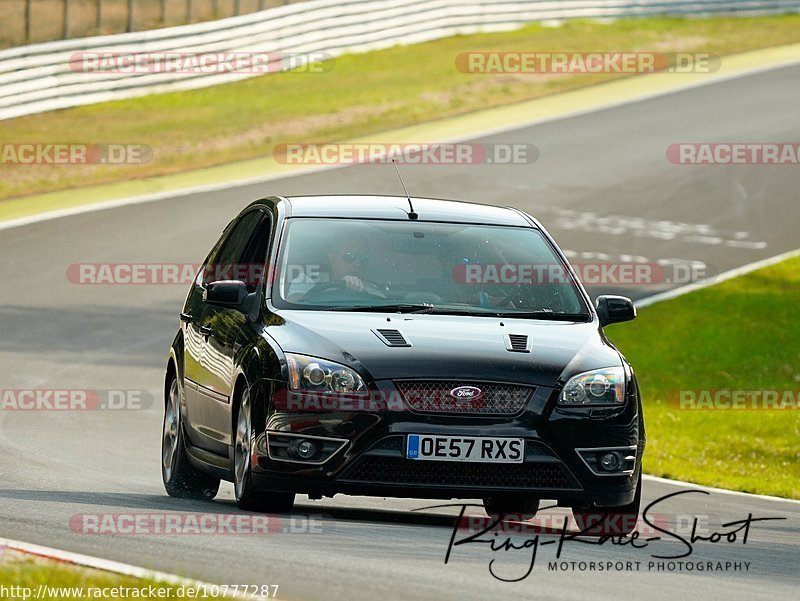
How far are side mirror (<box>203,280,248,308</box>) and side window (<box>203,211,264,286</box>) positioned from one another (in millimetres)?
960

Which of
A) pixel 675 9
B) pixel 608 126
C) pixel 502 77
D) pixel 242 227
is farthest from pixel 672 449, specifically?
pixel 675 9

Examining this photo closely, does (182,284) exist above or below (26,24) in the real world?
below

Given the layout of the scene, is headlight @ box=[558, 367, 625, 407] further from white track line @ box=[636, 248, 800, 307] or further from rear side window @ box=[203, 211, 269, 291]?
white track line @ box=[636, 248, 800, 307]

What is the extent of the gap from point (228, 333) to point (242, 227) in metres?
1.40

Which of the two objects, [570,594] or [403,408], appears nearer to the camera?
[570,594]

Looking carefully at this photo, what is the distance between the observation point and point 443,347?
9000 mm

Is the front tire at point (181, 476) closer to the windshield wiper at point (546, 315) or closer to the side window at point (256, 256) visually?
the side window at point (256, 256)

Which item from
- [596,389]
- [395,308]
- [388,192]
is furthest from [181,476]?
[388,192]

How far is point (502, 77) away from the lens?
4044 centimetres

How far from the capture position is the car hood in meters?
8.84

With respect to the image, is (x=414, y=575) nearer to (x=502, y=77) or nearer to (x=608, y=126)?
(x=608, y=126)

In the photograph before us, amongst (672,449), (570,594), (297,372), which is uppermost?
(297,372)

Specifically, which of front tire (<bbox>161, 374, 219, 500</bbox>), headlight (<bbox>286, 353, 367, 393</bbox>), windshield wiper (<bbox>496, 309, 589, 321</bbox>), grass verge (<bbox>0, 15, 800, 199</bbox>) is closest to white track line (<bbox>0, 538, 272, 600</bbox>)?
headlight (<bbox>286, 353, 367, 393</bbox>)

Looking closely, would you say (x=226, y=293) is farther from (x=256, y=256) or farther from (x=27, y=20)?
(x=27, y=20)
